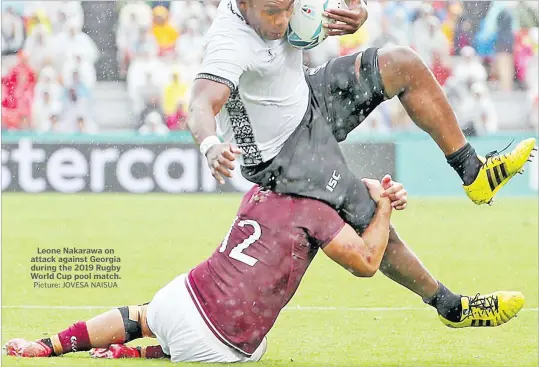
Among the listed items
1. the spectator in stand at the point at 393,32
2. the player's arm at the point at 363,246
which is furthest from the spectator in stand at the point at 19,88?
the player's arm at the point at 363,246

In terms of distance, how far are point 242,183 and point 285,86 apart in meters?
10.8

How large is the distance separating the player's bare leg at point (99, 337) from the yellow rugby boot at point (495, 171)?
211 cm

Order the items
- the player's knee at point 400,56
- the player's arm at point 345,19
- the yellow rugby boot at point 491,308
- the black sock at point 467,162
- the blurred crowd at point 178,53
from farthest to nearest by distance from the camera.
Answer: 1. the blurred crowd at point 178,53
2. the yellow rugby boot at point 491,308
3. the black sock at point 467,162
4. the player's knee at point 400,56
5. the player's arm at point 345,19

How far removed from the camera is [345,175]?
20.2 feet

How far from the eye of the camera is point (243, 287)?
5.95 m

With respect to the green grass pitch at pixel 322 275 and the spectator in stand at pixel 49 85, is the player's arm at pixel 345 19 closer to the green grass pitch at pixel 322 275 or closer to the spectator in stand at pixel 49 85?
the green grass pitch at pixel 322 275

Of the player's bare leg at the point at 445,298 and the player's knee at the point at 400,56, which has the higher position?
the player's knee at the point at 400,56

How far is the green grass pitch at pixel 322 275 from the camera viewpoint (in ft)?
21.9

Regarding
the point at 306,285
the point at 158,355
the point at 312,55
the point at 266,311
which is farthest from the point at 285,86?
the point at 312,55

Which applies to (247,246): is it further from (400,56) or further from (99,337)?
(400,56)

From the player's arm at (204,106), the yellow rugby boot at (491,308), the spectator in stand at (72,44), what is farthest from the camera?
the spectator in stand at (72,44)

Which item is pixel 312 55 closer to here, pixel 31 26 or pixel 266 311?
pixel 31 26

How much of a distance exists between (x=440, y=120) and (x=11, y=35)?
13735 mm

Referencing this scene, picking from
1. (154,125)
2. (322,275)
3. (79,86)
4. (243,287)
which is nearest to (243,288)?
(243,287)
